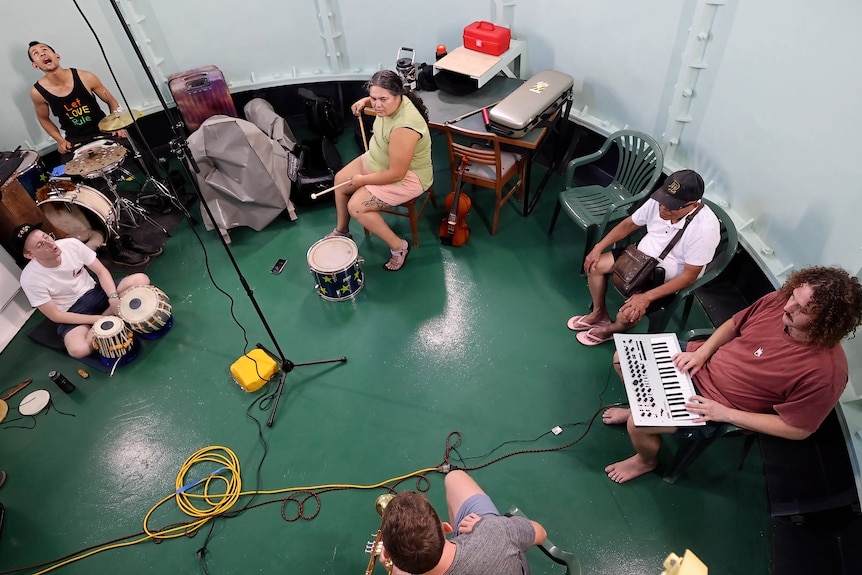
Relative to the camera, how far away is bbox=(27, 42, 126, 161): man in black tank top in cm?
388

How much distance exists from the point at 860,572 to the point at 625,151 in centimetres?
263

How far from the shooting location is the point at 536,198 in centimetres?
418

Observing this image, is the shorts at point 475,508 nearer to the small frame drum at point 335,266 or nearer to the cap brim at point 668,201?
the cap brim at point 668,201

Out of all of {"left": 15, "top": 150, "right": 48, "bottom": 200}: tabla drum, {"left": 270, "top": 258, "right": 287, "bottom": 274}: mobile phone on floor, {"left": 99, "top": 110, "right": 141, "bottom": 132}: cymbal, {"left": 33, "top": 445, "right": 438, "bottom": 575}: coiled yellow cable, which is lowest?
{"left": 33, "top": 445, "right": 438, "bottom": 575}: coiled yellow cable

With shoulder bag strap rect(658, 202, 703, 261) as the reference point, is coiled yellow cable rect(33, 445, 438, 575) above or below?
below

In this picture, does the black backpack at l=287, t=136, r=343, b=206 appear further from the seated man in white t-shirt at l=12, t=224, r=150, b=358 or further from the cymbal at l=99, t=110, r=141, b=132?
the seated man in white t-shirt at l=12, t=224, r=150, b=358

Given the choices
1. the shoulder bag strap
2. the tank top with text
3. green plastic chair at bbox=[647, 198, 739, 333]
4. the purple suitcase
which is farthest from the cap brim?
the tank top with text

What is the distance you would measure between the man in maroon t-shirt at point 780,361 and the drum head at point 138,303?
121 inches

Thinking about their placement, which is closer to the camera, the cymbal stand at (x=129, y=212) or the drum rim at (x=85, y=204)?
the drum rim at (x=85, y=204)

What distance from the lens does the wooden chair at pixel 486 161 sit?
3578 mm

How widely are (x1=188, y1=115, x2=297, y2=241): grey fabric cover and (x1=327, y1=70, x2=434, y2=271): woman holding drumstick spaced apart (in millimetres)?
588

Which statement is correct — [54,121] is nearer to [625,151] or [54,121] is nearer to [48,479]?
[48,479]

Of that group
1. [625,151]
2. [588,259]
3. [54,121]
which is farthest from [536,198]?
[54,121]

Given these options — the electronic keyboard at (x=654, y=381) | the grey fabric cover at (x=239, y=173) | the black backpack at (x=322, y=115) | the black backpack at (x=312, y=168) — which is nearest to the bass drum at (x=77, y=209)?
the grey fabric cover at (x=239, y=173)
